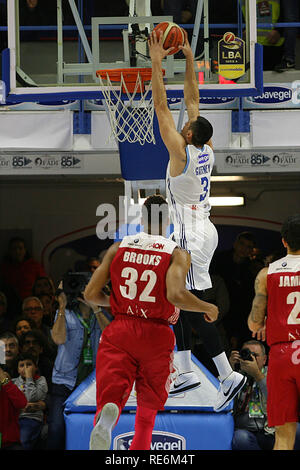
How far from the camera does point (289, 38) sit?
36.6ft

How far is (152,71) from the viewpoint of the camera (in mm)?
6652

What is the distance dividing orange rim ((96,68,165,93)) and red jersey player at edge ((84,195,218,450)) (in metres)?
1.66

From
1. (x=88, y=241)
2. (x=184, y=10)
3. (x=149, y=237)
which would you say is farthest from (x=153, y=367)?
(x=88, y=241)


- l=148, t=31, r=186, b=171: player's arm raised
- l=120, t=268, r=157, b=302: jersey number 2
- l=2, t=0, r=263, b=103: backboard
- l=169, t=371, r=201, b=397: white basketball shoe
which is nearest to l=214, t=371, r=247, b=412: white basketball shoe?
l=169, t=371, r=201, b=397: white basketball shoe

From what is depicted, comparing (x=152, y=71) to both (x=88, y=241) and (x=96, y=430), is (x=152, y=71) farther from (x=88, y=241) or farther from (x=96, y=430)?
(x=88, y=241)

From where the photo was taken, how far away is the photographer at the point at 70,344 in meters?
8.56

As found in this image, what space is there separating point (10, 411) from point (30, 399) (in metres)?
0.38

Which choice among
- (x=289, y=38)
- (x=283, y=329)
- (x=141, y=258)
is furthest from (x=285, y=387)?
(x=289, y=38)

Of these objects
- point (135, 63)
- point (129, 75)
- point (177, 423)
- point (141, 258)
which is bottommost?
point (177, 423)

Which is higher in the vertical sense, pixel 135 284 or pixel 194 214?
pixel 194 214

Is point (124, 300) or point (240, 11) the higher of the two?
point (240, 11)

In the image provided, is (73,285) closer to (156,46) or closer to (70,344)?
(70,344)

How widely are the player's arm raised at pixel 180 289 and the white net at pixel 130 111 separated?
5.67ft
